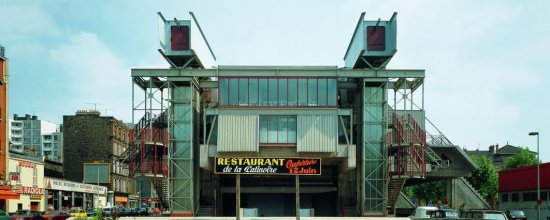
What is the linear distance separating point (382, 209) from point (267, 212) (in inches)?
709

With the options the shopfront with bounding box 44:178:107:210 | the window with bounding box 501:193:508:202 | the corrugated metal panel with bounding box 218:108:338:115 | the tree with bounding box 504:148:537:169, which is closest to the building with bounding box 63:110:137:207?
the shopfront with bounding box 44:178:107:210

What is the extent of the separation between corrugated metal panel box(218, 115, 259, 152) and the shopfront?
23.8m

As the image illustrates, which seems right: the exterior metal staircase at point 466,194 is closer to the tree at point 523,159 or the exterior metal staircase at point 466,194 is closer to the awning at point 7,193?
the tree at point 523,159

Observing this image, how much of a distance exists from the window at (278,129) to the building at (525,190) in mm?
23353

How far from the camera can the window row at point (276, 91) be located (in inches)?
1876

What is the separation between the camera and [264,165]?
117 ft

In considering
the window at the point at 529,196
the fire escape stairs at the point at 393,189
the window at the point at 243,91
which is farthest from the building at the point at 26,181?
the window at the point at 529,196

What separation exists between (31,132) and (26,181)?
135m

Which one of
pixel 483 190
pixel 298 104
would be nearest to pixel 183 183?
pixel 298 104

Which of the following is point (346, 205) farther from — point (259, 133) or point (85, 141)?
point (85, 141)

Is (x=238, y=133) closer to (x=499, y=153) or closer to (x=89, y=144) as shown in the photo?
(x=89, y=144)

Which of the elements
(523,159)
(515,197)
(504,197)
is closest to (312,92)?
(515,197)

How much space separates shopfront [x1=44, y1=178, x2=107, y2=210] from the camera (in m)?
66.2

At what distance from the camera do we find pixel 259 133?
154ft
